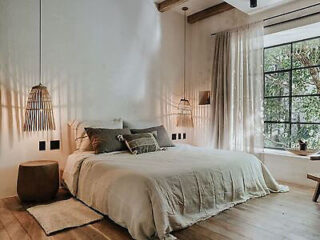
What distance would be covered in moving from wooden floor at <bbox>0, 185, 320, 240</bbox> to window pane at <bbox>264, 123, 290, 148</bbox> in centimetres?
165

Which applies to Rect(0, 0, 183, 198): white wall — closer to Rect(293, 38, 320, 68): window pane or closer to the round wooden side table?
the round wooden side table

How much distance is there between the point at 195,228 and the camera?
239cm

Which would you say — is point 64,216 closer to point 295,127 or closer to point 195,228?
point 195,228

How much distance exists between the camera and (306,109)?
14.2 ft

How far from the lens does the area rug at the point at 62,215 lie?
2392 mm

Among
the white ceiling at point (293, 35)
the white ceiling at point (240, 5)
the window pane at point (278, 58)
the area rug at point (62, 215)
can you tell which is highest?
the white ceiling at point (240, 5)

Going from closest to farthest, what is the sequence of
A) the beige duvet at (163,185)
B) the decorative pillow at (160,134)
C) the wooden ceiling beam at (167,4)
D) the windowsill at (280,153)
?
the beige duvet at (163,185), the decorative pillow at (160,134), the windowsill at (280,153), the wooden ceiling beam at (167,4)

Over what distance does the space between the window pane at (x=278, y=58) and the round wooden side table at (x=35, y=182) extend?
4.00 m

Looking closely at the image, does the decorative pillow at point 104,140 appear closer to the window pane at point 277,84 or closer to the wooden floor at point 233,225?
the wooden floor at point 233,225

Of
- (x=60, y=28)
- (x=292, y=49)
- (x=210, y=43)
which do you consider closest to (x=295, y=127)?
(x=292, y=49)

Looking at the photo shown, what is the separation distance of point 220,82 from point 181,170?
2.50 m

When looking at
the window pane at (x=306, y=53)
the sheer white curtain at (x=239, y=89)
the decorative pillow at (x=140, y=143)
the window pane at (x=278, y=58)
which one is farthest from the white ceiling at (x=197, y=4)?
the decorative pillow at (x=140, y=143)

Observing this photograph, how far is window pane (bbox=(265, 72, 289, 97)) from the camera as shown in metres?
4.53

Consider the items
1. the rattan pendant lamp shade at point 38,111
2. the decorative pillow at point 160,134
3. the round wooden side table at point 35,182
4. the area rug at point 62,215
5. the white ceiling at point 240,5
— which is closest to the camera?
the area rug at point 62,215
